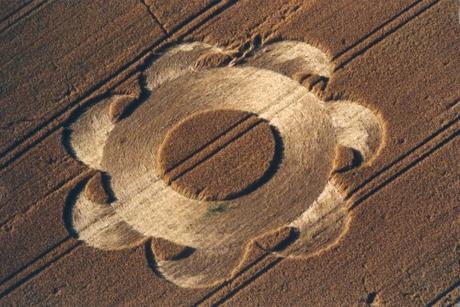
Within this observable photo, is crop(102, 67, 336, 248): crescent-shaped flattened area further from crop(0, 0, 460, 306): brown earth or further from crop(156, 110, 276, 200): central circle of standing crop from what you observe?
crop(0, 0, 460, 306): brown earth

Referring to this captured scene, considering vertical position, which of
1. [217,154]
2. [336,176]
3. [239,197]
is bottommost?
[336,176]

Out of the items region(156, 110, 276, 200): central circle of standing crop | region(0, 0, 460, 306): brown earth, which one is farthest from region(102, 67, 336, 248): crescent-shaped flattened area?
region(0, 0, 460, 306): brown earth

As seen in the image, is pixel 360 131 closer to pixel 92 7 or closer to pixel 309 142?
pixel 309 142

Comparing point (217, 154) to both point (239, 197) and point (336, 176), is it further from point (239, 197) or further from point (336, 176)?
point (336, 176)

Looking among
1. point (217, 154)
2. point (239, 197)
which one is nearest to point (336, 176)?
point (239, 197)

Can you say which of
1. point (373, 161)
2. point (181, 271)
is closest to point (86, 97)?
point (181, 271)
